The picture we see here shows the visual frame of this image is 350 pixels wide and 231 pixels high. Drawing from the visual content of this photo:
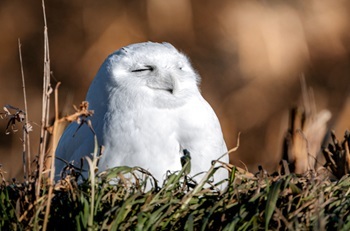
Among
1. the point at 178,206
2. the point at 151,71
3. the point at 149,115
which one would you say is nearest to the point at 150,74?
the point at 151,71

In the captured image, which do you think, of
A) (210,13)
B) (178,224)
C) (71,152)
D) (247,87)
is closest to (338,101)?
(247,87)

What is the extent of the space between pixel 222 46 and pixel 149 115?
3.63m

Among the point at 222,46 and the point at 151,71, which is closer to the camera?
the point at 151,71

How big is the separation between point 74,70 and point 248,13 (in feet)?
4.38

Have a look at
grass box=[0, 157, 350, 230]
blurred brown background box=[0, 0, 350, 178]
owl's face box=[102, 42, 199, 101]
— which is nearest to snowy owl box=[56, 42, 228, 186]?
owl's face box=[102, 42, 199, 101]

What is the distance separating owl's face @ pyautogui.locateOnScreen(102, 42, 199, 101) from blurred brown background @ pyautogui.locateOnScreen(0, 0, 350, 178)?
130 inches

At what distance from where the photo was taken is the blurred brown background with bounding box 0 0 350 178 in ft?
22.6

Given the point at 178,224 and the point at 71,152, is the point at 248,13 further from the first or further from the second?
the point at 178,224

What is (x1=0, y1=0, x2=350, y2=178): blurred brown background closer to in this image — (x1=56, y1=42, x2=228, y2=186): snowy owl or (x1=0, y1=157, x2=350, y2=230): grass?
(x1=56, y1=42, x2=228, y2=186): snowy owl

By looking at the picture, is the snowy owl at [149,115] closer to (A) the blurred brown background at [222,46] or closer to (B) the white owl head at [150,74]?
(B) the white owl head at [150,74]

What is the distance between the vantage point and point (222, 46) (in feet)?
22.9

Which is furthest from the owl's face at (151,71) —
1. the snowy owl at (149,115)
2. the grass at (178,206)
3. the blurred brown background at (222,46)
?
the blurred brown background at (222,46)

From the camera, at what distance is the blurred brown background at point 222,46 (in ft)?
22.6

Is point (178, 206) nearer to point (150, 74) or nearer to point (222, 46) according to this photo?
point (150, 74)
